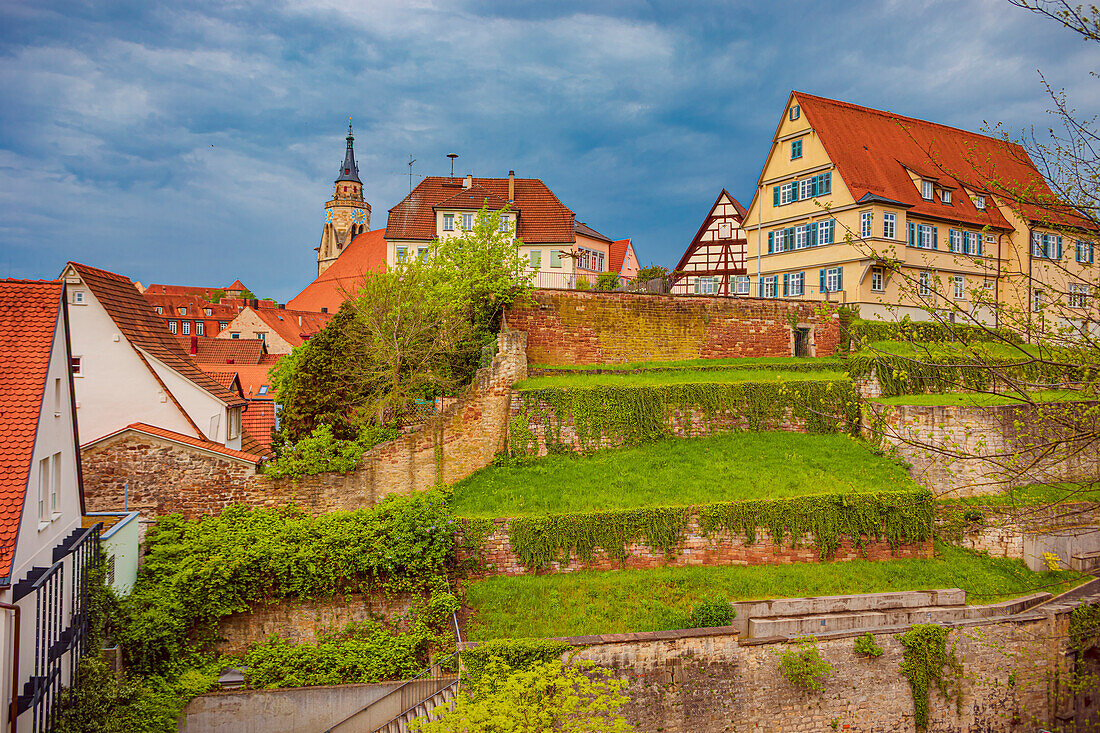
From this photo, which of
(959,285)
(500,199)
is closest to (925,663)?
(959,285)

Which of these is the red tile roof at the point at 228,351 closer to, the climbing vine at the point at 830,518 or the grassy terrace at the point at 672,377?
the grassy terrace at the point at 672,377

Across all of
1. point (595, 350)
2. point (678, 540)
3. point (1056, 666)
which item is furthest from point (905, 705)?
point (595, 350)

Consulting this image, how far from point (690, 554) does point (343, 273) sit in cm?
5586

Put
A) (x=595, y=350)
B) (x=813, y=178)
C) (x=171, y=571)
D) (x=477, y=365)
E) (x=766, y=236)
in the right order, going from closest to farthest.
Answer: (x=171, y=571) → (x=477, y=365) → (x=595, y=350) → (x=813, y=178) → (x=766, y=236)

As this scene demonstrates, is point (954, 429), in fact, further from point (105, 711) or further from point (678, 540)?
point (105, 711)

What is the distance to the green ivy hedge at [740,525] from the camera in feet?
50.6

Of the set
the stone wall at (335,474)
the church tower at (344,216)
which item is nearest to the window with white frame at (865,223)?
the stone wall at (335,474)

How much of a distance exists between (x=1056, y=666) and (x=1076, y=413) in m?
11.2

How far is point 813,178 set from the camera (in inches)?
1131

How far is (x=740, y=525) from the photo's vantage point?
16125 mm

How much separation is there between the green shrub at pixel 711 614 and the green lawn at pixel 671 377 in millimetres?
6747

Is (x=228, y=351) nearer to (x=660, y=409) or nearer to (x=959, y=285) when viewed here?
(x=660, y=409)

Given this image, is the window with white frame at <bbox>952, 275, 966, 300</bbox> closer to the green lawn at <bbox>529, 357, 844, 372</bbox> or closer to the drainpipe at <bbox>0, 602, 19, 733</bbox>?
the green lawn at <bbox>529, 357, 844, 372</bbox>

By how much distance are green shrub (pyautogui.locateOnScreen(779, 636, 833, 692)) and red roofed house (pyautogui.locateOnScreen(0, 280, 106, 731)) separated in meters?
12.3
